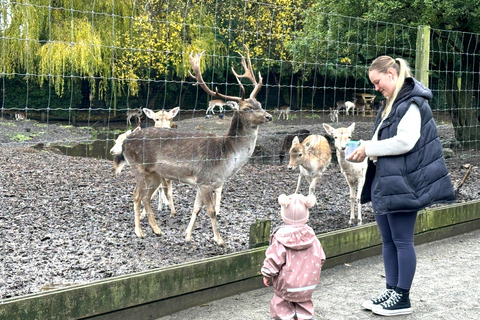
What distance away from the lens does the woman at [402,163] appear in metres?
3.55

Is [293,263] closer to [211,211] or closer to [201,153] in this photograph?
[211,211]

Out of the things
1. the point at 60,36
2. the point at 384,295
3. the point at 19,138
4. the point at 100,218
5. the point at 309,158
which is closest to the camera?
the point at 384,295

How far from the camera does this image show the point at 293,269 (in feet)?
9.98

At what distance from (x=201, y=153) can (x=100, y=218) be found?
1381 mm

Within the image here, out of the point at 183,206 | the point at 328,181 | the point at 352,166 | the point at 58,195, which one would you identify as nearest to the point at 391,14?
the point at 328,181

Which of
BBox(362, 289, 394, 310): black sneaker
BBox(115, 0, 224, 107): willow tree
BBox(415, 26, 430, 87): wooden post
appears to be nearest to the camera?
BBox(362, 289, 394, 310): black sneaker

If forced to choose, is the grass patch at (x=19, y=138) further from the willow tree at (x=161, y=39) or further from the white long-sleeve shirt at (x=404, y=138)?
the white long-sleeve shirt at (x=404, y=138)

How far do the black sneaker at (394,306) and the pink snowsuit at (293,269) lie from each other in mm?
774

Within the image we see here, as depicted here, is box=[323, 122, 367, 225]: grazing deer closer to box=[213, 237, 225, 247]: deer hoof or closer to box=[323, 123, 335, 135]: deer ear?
box=[323, 123, 335, 135]: deer ear

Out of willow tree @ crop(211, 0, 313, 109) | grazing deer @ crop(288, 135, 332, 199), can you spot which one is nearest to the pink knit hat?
grazing deer @ crop(288, 135, 332, 199)

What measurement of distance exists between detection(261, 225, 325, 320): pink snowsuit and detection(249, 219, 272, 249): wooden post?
43.9 inches

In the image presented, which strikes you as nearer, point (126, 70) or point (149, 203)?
point (149, 203)

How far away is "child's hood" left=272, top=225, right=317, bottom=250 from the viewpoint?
120 inches

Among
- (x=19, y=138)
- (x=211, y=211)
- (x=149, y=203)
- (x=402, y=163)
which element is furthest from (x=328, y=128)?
(x=19, y=138)
